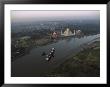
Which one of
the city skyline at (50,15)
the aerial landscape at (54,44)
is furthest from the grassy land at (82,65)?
the city skyline at (50,15)

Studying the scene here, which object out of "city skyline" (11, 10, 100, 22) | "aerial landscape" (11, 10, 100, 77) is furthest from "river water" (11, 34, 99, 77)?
"city skyline" (11, 10, 100, 22)

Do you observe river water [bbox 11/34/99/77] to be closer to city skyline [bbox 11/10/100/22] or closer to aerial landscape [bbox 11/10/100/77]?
aerial landscape [bbox 11/10/100/77]

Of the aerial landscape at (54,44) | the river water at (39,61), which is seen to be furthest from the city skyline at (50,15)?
the river water at (39,61)

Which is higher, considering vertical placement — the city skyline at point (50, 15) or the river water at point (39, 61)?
the city skyline at point (50, 15)

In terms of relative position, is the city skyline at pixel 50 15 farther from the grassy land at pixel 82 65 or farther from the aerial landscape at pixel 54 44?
the grassy land at pixel 82 65

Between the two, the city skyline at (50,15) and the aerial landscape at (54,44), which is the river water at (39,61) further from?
the city skyline at (50,15)

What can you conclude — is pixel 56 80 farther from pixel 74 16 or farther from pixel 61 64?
pixel 74 16
